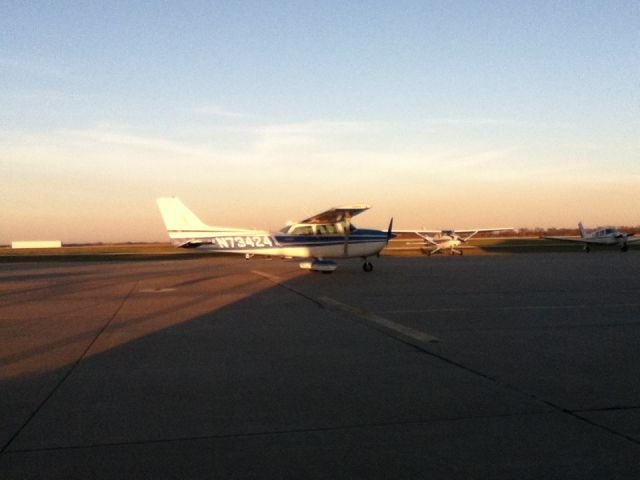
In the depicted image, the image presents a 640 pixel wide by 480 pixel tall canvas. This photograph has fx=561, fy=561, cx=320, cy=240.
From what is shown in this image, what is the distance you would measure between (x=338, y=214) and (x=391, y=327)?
1279 cm

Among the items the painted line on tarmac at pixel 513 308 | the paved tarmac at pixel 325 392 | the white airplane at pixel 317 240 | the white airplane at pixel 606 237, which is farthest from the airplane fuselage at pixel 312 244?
the white airplane at pixel 606 237

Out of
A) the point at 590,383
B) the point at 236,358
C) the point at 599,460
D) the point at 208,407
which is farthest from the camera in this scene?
the point at 236,358

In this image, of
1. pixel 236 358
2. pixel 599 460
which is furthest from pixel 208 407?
pixel 599 460

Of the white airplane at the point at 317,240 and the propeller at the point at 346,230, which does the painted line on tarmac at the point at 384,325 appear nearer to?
the propeller at the point at 346,230

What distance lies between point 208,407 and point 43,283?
17.5 meters

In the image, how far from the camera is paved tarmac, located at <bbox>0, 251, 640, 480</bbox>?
370cm

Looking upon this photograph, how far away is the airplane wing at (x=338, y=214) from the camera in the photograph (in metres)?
20.6

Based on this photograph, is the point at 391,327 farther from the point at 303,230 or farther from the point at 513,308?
the point at 303,230

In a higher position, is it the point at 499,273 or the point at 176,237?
the point at 176,237

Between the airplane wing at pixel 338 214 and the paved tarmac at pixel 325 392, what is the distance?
9.21 metres

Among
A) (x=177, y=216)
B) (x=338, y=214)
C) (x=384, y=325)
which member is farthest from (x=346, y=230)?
(x=384, y=325)

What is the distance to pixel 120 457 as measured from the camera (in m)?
3.80

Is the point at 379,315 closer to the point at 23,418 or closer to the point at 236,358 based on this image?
the point at 236,358

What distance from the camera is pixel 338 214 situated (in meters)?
21.7
